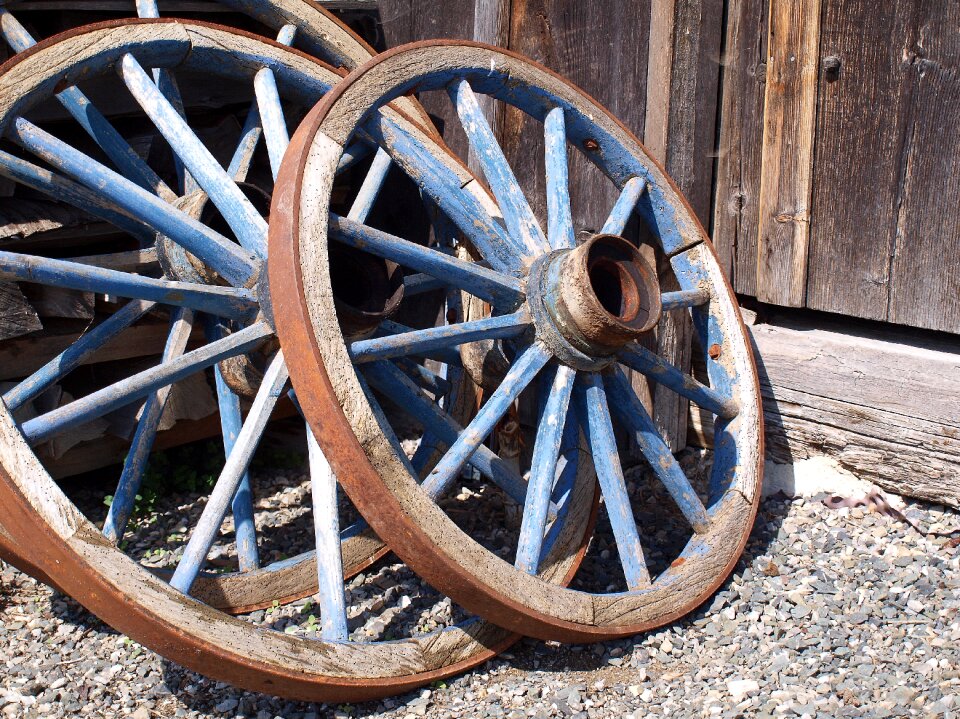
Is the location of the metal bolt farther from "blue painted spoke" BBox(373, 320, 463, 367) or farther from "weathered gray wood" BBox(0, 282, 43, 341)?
"weathered gray wood" BBox(0, 282, 43, 341)

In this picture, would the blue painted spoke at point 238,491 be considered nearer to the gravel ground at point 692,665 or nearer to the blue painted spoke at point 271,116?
the gravel ground at point 692,665

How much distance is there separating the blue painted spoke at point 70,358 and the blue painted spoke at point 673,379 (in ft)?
4.63

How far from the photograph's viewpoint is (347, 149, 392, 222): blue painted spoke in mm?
2898

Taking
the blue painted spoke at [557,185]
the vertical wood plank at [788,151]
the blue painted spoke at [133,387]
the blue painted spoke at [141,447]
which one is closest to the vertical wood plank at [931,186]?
the vertical wood plank at [788,151]

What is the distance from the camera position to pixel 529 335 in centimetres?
252

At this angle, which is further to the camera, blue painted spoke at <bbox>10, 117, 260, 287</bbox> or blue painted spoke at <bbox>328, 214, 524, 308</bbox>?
blue painted spoke at <bbox>10, 117, 260, 287</bbox>

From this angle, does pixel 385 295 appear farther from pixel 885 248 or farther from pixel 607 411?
pixel 885 248

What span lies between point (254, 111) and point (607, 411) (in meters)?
1.51

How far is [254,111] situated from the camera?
306 cm

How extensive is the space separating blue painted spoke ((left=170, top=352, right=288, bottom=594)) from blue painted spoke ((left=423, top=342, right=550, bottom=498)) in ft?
1.52

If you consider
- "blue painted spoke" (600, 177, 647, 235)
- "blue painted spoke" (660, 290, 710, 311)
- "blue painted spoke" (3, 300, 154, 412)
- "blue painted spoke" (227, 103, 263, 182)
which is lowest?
"blue painted spoke" (3, 300, 154, 412)

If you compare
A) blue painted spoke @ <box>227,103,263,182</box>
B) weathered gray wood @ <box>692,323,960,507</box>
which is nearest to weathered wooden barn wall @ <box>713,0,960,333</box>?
weathered gray wood @ <box>692,323,960,507</box>

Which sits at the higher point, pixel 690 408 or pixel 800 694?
pixel 690 408

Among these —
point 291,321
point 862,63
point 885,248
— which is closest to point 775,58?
point 862,63
